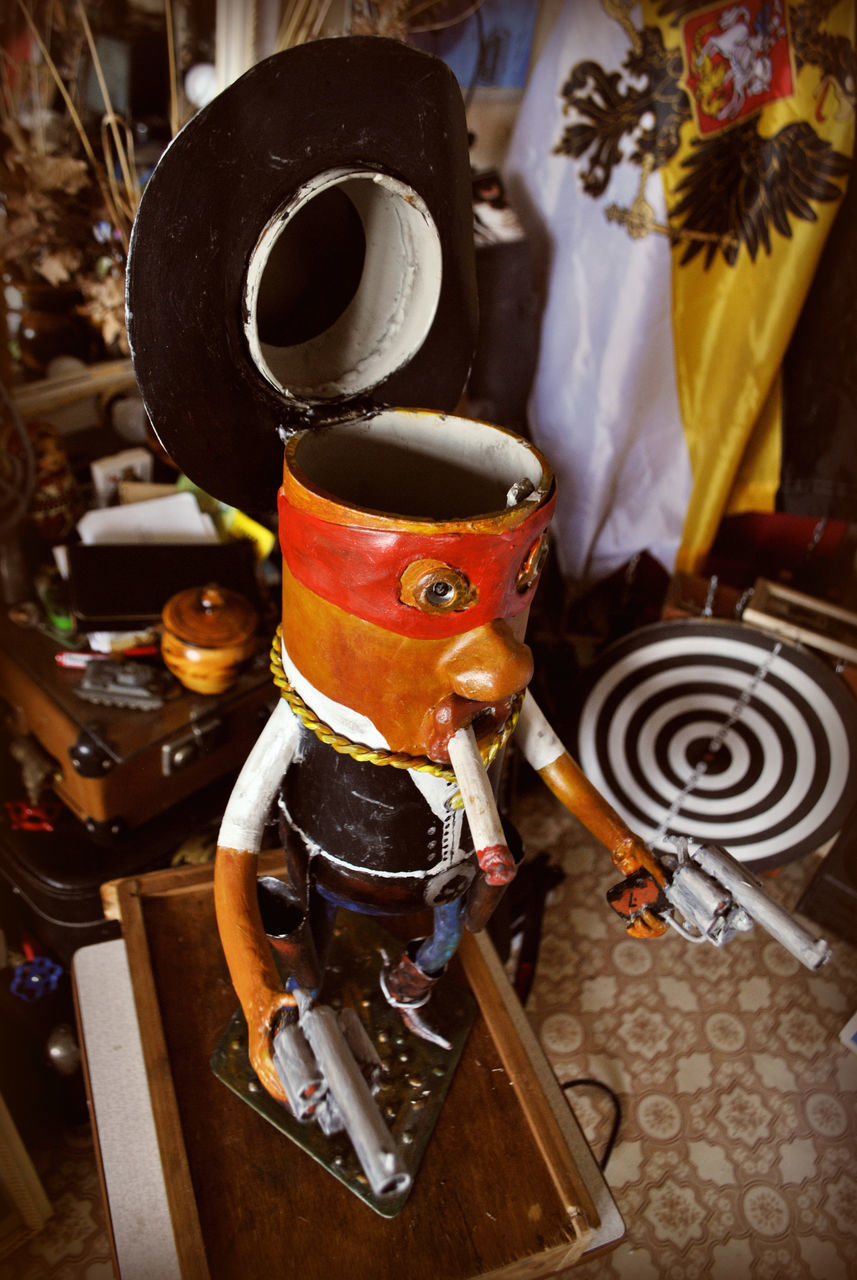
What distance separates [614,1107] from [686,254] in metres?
1.41

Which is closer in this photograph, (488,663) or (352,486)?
(488,663)

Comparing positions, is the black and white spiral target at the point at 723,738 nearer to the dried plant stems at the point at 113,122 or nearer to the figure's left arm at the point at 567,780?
the figure's left arm at the point at 567,780

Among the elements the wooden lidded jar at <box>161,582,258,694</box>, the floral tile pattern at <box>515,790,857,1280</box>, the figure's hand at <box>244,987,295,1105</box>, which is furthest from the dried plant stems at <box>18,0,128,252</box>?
the floral tile pattern at <box>515,790,857,1280</box>

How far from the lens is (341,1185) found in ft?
2.64

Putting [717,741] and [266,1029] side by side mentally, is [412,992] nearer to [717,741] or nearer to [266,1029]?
[266,1029]

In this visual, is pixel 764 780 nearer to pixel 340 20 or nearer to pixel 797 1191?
pixel 797 1191

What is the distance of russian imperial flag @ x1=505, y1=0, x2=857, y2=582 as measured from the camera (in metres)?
1.25

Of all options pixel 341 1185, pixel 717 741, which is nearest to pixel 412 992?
pixel 341 1185

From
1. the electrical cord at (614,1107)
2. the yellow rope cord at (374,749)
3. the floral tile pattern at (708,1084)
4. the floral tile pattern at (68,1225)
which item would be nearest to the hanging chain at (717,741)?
the floral tile pattern at (708,1084)

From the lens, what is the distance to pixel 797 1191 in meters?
1.14

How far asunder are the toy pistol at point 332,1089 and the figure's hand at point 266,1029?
0.01 meters

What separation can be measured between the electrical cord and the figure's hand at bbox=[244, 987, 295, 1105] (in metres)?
0.70

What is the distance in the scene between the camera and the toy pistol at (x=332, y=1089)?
0.54m

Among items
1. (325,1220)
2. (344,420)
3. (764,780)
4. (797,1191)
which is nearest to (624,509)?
(764,780)
